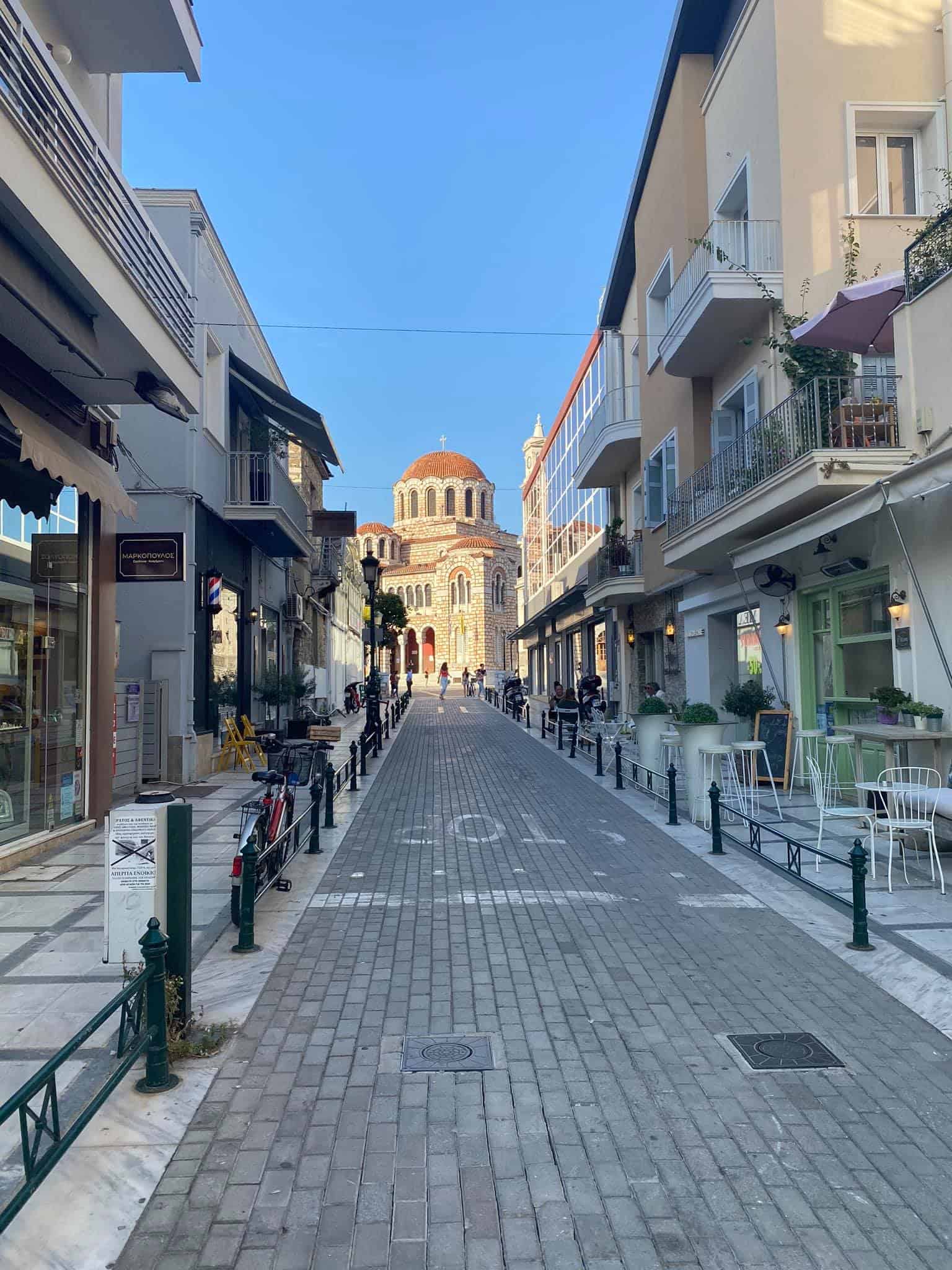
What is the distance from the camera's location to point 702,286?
503 inches

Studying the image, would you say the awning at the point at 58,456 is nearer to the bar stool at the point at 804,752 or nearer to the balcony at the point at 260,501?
the balcony at the point at 260,501

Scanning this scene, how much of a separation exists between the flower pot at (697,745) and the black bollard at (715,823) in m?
1.38

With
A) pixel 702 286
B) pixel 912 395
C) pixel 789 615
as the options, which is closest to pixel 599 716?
pixel 789 615

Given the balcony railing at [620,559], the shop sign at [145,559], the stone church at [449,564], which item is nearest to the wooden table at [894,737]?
the shop sign at [145,559]

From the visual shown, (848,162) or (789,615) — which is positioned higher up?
(848,162)

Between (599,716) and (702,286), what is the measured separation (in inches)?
522

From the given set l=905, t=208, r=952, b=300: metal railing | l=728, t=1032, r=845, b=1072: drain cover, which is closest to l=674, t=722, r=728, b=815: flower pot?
l=905, t=208, r=952, b=300: metal railing

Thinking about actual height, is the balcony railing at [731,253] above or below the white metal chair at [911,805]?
above

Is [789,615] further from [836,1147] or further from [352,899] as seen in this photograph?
[836,1147]

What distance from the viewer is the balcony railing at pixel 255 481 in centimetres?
1680

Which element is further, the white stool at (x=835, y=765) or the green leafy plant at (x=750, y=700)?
the green leafy plant at (x=750, y=700)

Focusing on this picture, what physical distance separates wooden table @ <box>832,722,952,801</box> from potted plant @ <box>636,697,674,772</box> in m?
4.81

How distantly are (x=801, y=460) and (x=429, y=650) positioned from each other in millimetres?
77490

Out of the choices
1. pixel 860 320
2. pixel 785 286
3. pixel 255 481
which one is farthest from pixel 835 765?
pixel 255 481
